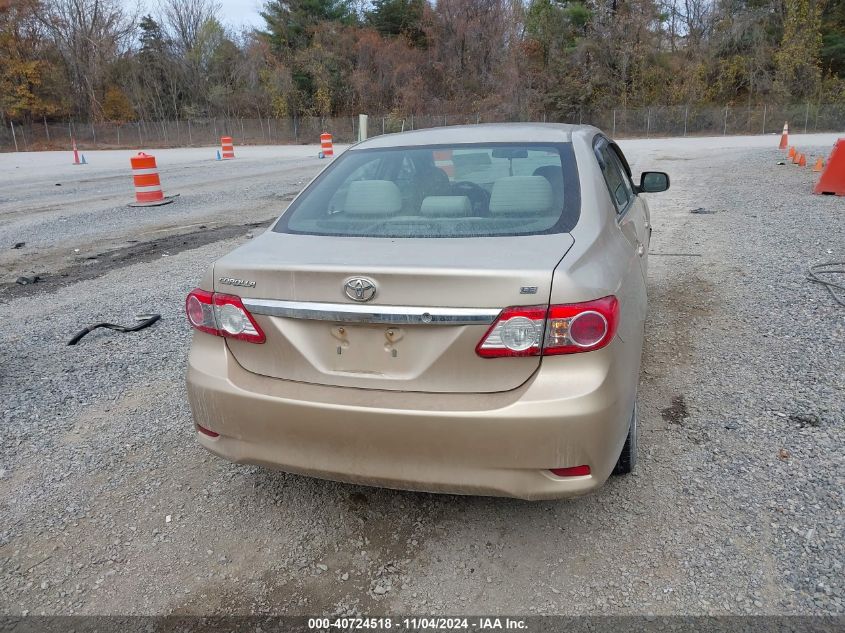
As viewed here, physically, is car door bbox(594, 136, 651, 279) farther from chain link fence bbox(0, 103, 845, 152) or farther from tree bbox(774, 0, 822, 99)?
tree bbox(774, 0, 822, 99)

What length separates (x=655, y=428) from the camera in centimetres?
345

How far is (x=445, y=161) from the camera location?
132 inches

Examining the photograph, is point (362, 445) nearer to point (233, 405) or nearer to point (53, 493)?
point (233, 405)

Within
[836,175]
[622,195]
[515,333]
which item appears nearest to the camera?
[515,333]

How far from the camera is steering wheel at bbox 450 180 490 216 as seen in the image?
2920 millimetres

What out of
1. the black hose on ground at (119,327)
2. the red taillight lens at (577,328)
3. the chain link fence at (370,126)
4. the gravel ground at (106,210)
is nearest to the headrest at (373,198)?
the red taillight lens at (577,328)

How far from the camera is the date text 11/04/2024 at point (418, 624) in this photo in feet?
7.26

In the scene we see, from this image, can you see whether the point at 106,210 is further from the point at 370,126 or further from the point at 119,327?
the point at 370,126

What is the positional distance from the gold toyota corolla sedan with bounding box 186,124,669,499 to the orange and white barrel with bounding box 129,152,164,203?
11.4 meters

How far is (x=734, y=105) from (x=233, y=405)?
57.7 m

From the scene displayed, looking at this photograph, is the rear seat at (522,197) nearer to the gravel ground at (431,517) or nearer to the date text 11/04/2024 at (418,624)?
the gravel ground at (431,517)

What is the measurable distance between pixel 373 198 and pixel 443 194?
0.35m

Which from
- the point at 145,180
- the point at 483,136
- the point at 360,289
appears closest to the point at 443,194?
the point at 483,136

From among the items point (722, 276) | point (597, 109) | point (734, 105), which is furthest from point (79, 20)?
point (722, 276)
